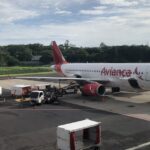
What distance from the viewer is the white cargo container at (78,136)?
1598cm

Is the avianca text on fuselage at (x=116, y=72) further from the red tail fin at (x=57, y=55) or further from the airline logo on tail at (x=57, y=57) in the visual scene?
the red tail fin at (x=57, y=55)

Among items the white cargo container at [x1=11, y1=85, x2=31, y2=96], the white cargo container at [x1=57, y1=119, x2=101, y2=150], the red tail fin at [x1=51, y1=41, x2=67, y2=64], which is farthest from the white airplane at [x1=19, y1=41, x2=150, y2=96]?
the white cargo container at [x1=57, y1=119, x2=101, y2=150]

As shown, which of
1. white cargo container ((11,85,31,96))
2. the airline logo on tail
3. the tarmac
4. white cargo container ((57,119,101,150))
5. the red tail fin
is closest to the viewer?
white cargo container ((57,119,101,150))

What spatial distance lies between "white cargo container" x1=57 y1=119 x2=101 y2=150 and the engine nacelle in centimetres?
1790

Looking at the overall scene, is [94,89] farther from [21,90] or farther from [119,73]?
[21,90]

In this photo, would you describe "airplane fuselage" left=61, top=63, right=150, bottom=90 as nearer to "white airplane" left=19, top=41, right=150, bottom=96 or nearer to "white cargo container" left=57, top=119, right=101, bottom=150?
"white airplane" left=19, top=41, right=150, bottom=96

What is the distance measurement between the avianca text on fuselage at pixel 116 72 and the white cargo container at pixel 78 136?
19.5 metres

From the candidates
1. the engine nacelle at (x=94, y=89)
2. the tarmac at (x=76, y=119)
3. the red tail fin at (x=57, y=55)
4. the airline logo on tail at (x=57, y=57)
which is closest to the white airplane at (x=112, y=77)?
the engine nacelle at (x=94, y=89)

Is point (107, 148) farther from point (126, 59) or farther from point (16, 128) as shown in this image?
point (126, 59)

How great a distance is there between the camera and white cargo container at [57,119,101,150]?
16.0 metres

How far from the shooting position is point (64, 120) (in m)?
25.8

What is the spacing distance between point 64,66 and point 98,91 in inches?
511

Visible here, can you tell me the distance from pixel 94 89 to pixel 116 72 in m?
3.93

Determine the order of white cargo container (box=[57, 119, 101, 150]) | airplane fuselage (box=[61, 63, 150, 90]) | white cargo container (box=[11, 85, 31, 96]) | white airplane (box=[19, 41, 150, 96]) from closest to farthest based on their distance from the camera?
1. white cargo container (box=[57, 119, 101, 150])
2. airplane fuselage (box=[61, 63, 150, 90])
3. white airplane (box=[19, 41, 150, 96])
4. white cargo container (box=[11, 85, 31, 96])
